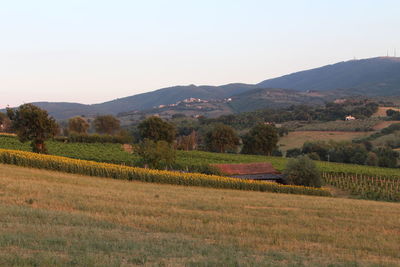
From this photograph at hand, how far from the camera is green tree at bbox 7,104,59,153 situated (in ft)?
181

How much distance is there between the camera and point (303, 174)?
2028 inches

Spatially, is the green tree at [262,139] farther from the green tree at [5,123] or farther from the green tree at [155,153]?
the green tree at [5,123]

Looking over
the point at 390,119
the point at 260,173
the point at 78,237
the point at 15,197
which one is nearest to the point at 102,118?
the point at 260,173

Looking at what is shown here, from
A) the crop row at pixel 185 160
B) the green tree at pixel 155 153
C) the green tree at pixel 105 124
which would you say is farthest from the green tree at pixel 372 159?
the green tree at pixel 105 124

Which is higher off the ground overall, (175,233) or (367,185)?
(175,233)

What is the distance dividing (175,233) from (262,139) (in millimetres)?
80458

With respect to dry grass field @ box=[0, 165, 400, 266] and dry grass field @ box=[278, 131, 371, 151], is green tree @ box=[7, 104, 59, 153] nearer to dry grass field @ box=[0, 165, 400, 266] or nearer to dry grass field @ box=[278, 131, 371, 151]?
dry grass field @ box=[0, 165, 400, 266]

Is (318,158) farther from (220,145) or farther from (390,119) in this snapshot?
(390,119)

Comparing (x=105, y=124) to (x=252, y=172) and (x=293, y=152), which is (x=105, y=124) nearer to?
(x=293, y=152)

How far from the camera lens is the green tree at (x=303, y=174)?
51.5m

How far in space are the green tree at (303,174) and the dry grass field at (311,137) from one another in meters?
61.2

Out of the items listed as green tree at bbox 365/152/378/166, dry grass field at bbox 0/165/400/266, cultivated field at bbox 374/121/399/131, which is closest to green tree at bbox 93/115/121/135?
green tree at bbox 365/152/378/166

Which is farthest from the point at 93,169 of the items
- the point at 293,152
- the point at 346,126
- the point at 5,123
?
the point at 346,126

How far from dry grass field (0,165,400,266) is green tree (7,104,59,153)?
33829mm
